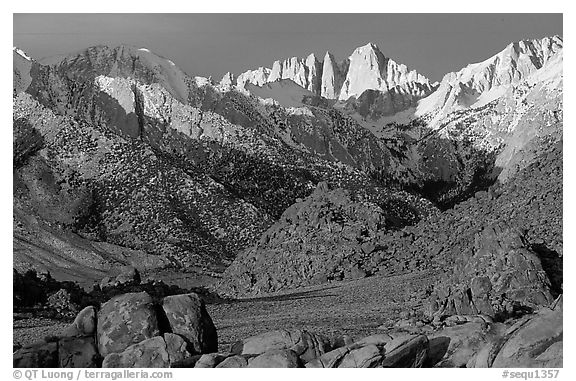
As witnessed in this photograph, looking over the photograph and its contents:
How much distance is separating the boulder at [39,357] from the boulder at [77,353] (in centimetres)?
13

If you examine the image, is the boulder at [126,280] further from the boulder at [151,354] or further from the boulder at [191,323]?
the boulder at [151,354]

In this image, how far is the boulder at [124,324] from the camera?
21.3m

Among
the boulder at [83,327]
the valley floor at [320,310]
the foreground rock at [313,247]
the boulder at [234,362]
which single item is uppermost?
the foreground rock at [313,247]

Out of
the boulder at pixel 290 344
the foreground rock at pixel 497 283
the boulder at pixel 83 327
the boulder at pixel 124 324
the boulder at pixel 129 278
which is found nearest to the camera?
the boulder at pixel 290 344

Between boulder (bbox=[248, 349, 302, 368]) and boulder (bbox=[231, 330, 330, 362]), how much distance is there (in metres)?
0.53

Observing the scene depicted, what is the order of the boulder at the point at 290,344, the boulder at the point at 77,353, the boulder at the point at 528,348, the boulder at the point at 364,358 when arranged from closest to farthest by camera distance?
the boulder at the point at 528,348, the boulder at the point at 364,358, the boulder at the point at 290,344, the boulder at the point at 77,353

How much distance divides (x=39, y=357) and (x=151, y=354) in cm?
251

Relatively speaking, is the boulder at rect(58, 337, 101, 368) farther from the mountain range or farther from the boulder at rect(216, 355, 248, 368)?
the mountain range

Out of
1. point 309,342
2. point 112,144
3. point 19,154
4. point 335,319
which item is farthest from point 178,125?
point 309,342

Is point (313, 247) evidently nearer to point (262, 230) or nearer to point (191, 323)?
point (191, 323)

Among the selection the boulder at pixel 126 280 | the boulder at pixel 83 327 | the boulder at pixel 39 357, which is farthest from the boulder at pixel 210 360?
the boulder at pixel 126 280

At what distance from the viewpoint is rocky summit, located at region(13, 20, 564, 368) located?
70.0 ft

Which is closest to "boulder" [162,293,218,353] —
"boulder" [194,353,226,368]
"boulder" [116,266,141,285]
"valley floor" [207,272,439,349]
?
"valley floor" [207,272,439,349]

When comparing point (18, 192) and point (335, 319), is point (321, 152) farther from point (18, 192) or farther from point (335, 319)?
point (335, 319)
